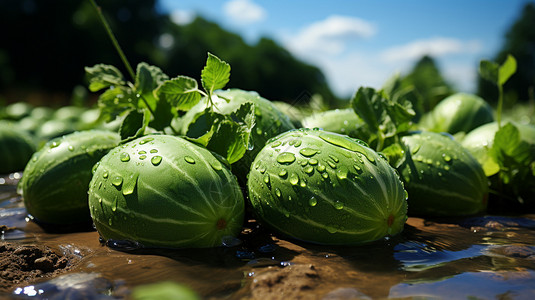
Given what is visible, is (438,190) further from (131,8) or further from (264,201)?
(131,8)

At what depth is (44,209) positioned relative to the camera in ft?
8.08

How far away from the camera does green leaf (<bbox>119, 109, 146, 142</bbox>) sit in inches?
92.9

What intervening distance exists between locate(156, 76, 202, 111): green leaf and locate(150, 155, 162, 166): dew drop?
0.53m

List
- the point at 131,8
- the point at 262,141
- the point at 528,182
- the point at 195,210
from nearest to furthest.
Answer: the point at 195,210 → the point at 262,141 → the point at 528,182 → the point at 131,8

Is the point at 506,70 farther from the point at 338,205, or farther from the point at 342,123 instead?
the point at 338,205

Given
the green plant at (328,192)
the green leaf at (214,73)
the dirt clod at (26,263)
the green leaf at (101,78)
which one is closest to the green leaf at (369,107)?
the green plant at (328,192)

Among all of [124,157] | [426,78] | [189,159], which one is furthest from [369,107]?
[426,78]

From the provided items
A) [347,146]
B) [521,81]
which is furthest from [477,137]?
[521,81]

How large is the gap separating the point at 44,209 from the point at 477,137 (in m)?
2.85

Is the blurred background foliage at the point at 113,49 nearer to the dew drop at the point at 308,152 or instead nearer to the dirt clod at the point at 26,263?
the dirt clod at the point at 26,263

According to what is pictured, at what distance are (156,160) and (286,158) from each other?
567 mm

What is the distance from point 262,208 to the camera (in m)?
1.96

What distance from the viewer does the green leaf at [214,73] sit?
204 cm

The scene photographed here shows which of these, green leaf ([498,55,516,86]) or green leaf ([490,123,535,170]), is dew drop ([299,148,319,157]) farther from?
green leaf ([498,55,516,86])
